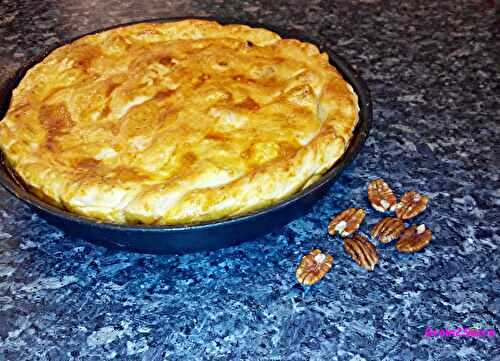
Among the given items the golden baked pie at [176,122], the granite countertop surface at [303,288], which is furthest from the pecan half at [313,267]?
the golden baked pie at [176,122]

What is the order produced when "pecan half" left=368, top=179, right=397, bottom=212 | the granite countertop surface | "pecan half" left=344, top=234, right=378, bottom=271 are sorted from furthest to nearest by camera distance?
1. "pecan half" left=368, top=179, right=397, bottom=212
2. "pecan half" left=344, top=234, right=378, bottom=271
3. the granite countertop surface

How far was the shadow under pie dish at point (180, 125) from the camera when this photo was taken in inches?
37.8

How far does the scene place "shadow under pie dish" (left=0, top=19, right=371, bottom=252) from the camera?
3.15 feet

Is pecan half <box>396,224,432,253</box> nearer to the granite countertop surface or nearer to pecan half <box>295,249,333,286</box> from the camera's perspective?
the granite countertop surface

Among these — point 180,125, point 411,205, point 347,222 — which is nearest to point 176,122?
point 180,125

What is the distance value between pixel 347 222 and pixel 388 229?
8cm

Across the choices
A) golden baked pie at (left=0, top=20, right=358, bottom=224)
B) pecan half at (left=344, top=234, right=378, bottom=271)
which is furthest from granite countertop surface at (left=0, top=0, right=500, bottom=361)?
golden baked pie at (left=0, top=20, right=358, bottom=224)

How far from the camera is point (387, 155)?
128cm

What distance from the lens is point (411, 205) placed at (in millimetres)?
1121

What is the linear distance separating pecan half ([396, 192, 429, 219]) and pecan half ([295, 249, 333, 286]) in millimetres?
187

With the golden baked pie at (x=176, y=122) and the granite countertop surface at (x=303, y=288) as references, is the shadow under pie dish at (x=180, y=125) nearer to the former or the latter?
the golden baked pie at (x=176, y=122)

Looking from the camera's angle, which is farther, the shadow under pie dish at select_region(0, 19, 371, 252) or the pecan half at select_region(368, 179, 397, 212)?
the pecan half at select_region(368, 179, 397, 212)

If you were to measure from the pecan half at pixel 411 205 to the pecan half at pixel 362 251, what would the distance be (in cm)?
10

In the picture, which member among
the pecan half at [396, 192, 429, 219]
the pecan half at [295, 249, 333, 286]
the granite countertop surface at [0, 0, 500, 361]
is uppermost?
the pecan half at [396, 192, 429, 219]
